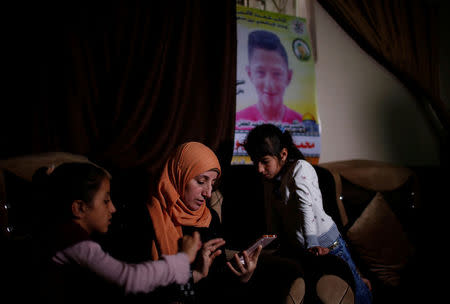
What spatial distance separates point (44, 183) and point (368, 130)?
8.17 ft

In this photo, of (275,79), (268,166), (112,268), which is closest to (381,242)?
(268,166)

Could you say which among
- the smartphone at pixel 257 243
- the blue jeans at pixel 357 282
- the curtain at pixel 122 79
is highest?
the curtain at pixel 122 79

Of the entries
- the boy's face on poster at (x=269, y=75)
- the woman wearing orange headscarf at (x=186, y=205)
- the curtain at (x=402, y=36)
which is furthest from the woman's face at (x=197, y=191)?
the curtain at (x=402, y=36)

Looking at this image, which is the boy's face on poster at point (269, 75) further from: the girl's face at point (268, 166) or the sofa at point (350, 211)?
the girl's face at point (268, 166)

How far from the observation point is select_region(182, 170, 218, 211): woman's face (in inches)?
45.9

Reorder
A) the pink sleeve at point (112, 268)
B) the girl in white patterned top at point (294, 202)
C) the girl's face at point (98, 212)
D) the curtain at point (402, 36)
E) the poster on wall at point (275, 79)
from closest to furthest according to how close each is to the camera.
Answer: the pink sleeve at point (112, 268) < the girl's face at point (98, 212) < the girl in white patterned top at point (294, 202) < the poster on wall at point (275, 79) < the curtain at point (402, 36)

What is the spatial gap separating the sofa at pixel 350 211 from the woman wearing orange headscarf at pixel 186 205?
18cm

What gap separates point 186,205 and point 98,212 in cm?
34

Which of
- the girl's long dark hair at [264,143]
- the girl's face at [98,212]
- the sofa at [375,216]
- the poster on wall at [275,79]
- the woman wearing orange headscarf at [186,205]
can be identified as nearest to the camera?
the girl's face at [98,212]

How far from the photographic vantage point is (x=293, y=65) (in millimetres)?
2266

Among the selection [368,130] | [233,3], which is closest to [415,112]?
[368,130]

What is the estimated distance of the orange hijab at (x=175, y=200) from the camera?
1.09 meters

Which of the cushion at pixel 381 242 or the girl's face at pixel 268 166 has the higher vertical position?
the girl's face at pixel 268 166

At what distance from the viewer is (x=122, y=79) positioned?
62.9 inches
